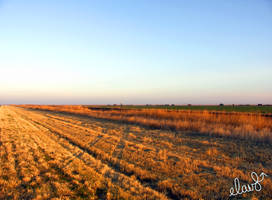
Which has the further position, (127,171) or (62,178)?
→ (127,171)

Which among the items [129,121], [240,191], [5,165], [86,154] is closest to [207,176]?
[240,191]

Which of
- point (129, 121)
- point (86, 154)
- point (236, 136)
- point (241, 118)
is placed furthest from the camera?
point (129, 121)

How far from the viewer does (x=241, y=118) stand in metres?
16.0

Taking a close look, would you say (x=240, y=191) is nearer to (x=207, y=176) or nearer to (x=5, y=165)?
(x=207, y=176)

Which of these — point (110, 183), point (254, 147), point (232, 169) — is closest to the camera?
point (110, 183)

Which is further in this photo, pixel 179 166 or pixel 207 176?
pixel 179 166

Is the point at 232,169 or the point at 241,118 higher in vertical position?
the point at 241,118

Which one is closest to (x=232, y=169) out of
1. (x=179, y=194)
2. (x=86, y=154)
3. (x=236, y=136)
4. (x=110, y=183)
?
(x=179, y=194)

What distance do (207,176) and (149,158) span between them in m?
2.49

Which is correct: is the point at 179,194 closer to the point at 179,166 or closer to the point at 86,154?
the point at 179,166

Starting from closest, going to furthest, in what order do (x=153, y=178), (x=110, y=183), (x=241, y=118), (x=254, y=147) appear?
(x=110, y=183)
(x=153, y=178)
(x=254, y=147)
(x=241, y=118)

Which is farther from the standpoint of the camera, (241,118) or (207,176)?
(241,118)

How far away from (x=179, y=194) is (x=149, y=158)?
289 centimetres

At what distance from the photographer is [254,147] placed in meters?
9.15
